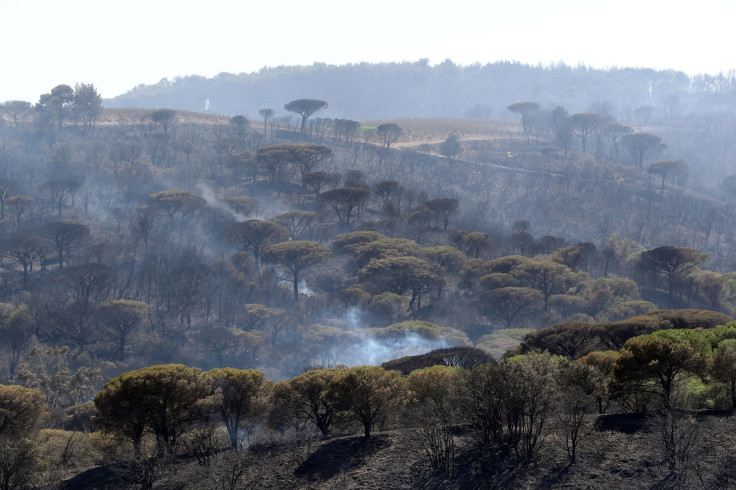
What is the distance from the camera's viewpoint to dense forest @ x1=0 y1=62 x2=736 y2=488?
27.5 meters

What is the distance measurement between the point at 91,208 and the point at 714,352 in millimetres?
79916

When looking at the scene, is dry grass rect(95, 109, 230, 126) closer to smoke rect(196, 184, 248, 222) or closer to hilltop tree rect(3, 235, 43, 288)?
smoke rect(196, 184, 248, 222)

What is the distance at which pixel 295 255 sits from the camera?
7900 centimetres

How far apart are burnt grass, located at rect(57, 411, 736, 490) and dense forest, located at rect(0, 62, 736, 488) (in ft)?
0.46

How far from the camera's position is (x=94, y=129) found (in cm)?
11800

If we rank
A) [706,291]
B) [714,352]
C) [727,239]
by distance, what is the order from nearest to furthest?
[714,352] < [706,291] < [727,239]

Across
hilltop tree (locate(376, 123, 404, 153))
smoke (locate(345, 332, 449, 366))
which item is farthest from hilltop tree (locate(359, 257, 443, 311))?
hilltop tree (locate(376, 123, 404, 153))

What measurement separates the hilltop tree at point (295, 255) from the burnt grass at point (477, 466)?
49.8 metres

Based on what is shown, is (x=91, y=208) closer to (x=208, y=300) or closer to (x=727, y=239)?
(x=208, y=300)

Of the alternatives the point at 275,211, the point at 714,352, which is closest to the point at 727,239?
the point at 275,211

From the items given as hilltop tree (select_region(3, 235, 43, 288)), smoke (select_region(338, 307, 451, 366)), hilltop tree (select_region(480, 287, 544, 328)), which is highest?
hilltop tree (select_region(3, 235, 43, 288))

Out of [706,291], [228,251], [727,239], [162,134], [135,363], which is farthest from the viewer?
[162,134]

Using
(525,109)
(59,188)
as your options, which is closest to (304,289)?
(59,188)

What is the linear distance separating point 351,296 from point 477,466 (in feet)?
161
